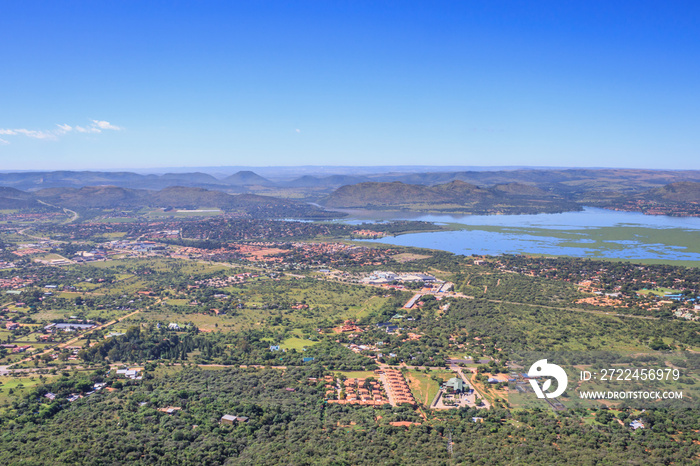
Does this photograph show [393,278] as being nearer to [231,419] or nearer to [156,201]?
[231,419]

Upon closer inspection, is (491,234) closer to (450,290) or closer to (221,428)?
(450,290)

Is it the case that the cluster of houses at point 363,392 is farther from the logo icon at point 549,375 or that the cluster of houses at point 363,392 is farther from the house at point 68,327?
the house at point 68,327

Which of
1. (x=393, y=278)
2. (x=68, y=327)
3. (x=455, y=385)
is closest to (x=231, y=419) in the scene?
(x=455, y=385)

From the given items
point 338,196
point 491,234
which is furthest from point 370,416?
point 338,196

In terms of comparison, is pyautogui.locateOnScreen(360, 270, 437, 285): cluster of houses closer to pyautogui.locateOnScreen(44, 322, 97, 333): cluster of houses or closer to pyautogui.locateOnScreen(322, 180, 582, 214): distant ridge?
pyautogui.locateOnScreen(44, 322, 97, 333): cluster of houses

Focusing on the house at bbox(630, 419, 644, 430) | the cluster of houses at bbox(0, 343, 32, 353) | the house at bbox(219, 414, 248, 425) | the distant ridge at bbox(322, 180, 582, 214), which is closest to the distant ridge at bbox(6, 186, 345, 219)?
the distant ridge at bbox(322, 180, 582, 214)

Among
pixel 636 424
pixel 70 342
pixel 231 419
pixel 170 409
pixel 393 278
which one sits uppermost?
pixel 636 424

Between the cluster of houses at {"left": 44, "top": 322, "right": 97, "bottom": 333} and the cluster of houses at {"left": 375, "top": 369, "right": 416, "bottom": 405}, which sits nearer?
the cluster of houses at {"left": 375, "top": 369, "right": 416, "bottom": 405}

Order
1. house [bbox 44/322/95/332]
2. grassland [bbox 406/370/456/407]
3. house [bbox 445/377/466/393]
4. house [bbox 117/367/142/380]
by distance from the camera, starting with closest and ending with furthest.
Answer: grassland [bbox 406/370/456/407] → house [bbox 445/377/466/393] → house [bbox 117/367/142/380] → house [bbox 44/322/95/332]

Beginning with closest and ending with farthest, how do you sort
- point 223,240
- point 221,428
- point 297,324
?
point 221,428
point 297,324
point 223,240
